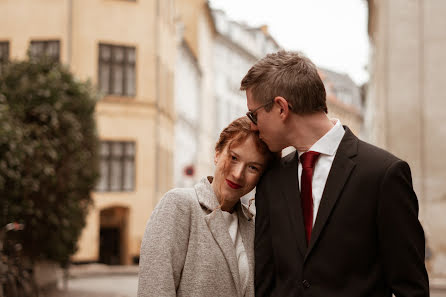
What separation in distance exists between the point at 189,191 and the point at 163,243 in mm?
343

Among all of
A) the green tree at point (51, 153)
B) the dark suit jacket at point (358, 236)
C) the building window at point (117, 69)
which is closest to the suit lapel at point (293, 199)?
the dark suit jacket at point (358, 236)

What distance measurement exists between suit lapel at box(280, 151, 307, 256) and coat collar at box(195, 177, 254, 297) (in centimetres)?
→ 33

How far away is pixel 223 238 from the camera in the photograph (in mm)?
3070

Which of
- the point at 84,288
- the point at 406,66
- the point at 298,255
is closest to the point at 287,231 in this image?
the point at 298,255

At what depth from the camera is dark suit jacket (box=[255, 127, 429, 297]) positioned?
2639 millimetres

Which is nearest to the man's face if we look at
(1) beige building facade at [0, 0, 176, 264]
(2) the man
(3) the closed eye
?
(2) the man

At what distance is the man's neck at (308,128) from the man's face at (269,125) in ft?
0.23

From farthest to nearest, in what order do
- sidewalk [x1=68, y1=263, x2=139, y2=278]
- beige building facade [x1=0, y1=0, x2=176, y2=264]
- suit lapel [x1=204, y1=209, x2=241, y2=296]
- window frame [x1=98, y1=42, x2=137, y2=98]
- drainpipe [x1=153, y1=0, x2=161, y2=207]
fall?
drainpipe [x1=153, y1=0, x2=161, y2=207]
window frame [x1=98, y1=42, x2=137, y2=98]
beige building facade [x1=0, y1=0, x2=176, y2=264]
sidewalk [x1=68, y1=263, x2=139, y2=278]
suit lapel [x1=204, y1=209, x2=241, y2=296]

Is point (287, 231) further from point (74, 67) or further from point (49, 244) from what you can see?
point (74, 67)

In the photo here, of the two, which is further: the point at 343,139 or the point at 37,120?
the point at 37,120

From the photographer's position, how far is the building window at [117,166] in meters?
23.2

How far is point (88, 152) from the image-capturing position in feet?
42.5

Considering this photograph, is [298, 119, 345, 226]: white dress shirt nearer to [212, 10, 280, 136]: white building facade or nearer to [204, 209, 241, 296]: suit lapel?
[204, 209, 241, 296]: suit lapel

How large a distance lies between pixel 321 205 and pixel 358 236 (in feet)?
0.67
